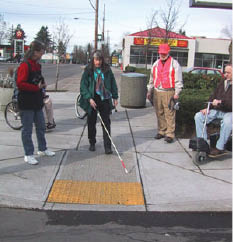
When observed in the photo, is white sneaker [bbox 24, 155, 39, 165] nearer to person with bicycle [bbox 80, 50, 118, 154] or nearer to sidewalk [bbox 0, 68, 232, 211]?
sidewalk [bbox 0, 68, 232, 211]

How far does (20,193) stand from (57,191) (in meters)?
0.47

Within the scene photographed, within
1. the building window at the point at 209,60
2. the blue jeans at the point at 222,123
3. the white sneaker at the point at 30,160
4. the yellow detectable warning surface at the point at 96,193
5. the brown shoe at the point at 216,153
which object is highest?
the building window at the point at 209,60

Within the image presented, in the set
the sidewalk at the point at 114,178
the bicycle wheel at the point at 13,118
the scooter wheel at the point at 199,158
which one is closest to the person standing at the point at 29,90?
the sidewalk at the point at 114,178

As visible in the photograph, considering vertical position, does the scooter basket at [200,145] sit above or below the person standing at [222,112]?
below

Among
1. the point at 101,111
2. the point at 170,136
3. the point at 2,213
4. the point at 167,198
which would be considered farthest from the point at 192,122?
the point at 2,213

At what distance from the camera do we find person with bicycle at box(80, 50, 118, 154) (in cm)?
575

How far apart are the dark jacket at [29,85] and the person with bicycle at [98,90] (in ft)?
2.82

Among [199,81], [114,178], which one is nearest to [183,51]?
[199,81]

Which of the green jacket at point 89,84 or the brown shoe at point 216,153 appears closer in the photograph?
the brown shoe at point 216,153

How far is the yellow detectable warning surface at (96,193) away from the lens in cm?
416

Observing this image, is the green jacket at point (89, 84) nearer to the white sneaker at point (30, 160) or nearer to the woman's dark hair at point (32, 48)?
the woman's dark hair at point (32, 48)

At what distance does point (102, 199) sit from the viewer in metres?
4.21

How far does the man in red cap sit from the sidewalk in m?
0.34

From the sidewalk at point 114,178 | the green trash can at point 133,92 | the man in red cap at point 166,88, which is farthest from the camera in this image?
the green trash can at point 133,92
